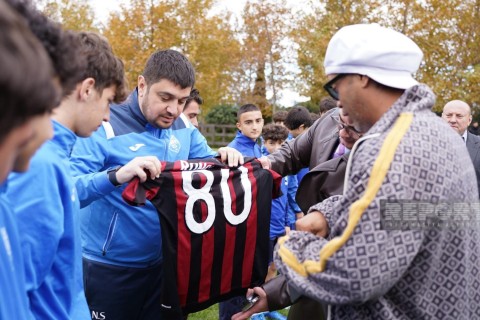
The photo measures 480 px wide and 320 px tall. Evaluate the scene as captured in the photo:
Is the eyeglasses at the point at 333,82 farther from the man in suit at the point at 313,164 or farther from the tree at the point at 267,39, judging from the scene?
the tree at the point at 267,39

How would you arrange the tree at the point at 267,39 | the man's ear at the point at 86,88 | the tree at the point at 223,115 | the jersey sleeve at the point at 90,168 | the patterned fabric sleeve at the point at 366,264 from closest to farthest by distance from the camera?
the patterned fabric sleeve at the point at 366,264
the man's ear at the point at 86,88
the jersey sleeve at the point at 90,168
the tree at the point at 267,39
the tree at the point at 223,115

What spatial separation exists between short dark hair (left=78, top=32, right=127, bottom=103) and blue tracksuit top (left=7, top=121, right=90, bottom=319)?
0.35 meters

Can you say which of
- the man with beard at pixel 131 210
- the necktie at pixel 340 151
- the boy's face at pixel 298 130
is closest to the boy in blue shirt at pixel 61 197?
the man with beard at pixel 131 210

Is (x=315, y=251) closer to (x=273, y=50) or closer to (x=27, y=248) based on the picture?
(x=27, y=248)

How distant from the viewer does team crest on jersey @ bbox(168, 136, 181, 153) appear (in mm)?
4126

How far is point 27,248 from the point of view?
2.12 metres

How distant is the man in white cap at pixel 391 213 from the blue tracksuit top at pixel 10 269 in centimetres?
103

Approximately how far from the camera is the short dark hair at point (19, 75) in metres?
1.08

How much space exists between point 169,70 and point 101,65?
1180mm

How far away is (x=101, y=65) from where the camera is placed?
2.79 m

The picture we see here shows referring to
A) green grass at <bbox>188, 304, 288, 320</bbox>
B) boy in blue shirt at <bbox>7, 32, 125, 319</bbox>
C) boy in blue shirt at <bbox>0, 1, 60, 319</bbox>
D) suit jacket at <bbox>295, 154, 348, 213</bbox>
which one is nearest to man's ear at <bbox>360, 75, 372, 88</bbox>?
suit jacket at <bbox>295, 154, 348, 213</bbox>

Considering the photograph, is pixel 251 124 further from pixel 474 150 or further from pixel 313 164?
pixel 313 164

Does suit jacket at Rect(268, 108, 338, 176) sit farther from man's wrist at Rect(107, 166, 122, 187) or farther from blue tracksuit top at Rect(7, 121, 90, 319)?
blue tracksuit top at Rect(7, 121, 90, 319)

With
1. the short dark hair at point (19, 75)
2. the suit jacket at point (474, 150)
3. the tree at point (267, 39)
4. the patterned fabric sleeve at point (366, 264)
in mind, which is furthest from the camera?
the tree at point (267, 39)
